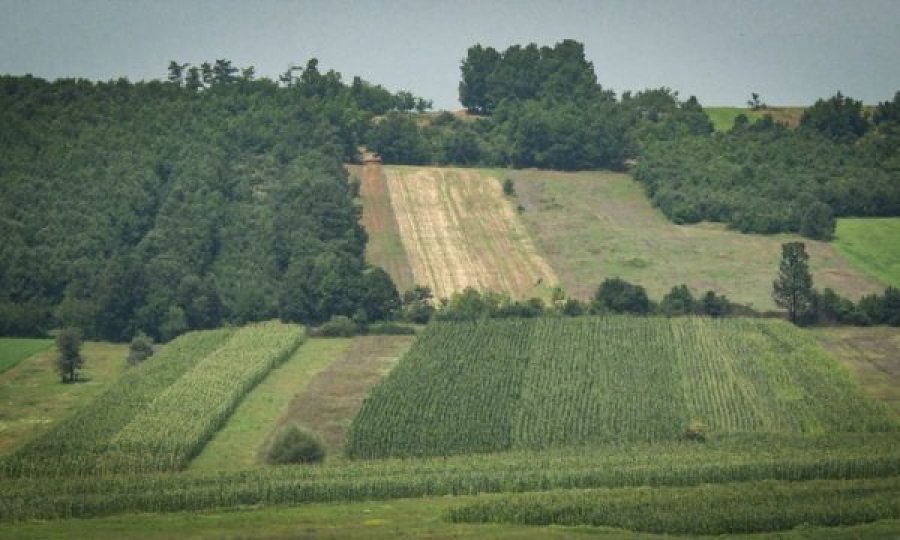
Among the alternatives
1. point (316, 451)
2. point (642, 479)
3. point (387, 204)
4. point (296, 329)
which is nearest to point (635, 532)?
point (642, 479)

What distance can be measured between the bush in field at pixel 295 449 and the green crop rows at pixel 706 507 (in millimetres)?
13157

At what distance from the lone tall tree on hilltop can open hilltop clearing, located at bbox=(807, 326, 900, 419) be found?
8.86 ft

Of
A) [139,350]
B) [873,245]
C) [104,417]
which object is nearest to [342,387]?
[104,417]

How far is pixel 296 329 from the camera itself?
15325 centimetres

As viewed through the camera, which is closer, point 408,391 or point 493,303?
point 408,391

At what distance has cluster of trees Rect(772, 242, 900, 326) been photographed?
154375 mm

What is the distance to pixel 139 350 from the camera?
482ft

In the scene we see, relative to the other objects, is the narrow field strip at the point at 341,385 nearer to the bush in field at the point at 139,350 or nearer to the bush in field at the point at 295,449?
the bush in field at the point at 295,449

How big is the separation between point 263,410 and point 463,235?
5274cm

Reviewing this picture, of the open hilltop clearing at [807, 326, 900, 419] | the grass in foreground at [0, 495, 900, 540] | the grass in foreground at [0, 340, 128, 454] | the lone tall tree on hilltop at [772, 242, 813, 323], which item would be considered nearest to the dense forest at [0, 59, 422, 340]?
the grass in foreground at [0, 340, 128, 454]

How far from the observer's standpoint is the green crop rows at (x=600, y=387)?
12394cm

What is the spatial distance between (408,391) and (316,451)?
45.8 ft

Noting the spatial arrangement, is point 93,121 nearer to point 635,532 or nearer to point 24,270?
point 24,270

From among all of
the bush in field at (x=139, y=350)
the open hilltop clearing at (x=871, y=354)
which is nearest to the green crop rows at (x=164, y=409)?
the bush in field at (x=139, y=350)
